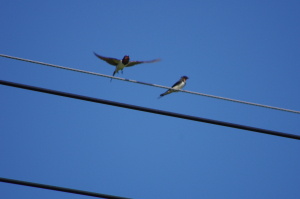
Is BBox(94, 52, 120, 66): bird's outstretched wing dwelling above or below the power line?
above

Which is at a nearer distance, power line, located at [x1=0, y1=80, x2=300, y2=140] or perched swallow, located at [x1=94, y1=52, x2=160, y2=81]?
power line, located at [x1=0, y1=80, x2=300, y2=140]

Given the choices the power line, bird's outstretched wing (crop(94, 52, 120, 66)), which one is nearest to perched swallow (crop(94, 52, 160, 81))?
bird's outstretched wing (crop(94, 52, 120, 66))

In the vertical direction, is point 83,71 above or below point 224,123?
above

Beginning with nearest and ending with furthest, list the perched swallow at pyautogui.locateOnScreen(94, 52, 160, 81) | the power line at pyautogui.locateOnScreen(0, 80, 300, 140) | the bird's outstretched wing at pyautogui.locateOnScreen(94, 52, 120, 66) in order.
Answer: the power line at pyautogui.locateOnScreen(0, 80, 300, 140) → the bird's outstretched wing at pyautogui.locateOnScreen(94, 52, 120, 66) → the perched swallow at pyautogui.locateOnScreen(94, 52, 160, 81)

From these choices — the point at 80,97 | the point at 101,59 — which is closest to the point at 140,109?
the point at 80,97

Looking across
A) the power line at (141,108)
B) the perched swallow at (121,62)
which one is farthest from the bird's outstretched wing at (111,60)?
the power line at (141,108)

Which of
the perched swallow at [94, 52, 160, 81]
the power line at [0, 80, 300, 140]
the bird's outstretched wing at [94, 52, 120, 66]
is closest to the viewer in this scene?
the power line at [0, 80, 300, 140]

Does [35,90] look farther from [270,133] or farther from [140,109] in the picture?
[270,133]

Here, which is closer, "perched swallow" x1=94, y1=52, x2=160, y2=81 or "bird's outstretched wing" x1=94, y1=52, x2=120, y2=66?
"bird's outstretched wing" x1=94, y1=52, x2=120, y2=66

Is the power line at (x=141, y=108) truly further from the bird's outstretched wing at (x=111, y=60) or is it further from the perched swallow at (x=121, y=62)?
the perched swallow at (x=121, y=62)

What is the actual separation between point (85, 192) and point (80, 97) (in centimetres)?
101

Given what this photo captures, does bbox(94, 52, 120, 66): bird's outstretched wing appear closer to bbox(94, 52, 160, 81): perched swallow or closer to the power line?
bbox(94, 52, 160, 81): perched swallow

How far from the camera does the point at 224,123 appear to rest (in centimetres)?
433

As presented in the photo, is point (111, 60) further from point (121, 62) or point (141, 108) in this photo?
point (141, 108)
